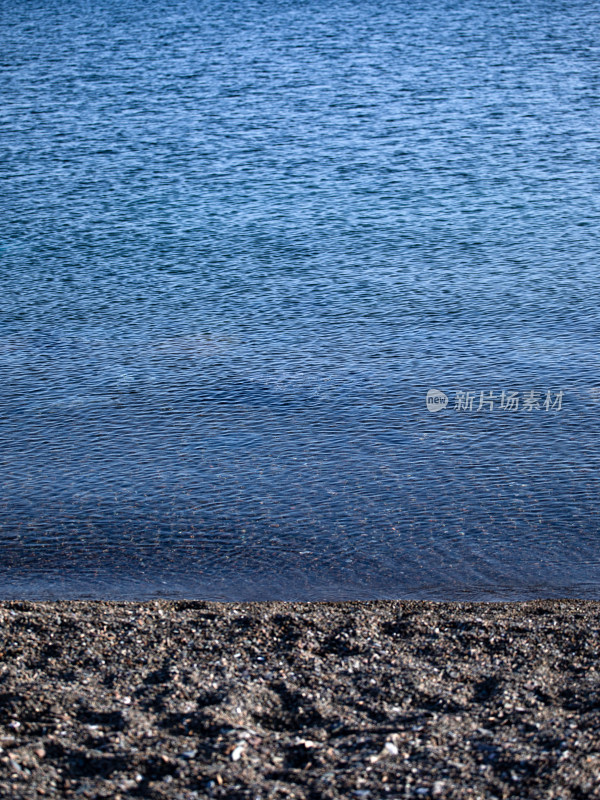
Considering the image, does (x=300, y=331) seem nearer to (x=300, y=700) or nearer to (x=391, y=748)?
(x=300, y=700)

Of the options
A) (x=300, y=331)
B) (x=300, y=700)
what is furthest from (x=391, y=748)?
(x=300, y=331)

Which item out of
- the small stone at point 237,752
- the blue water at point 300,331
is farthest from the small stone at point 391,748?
the blue water at point 300,331

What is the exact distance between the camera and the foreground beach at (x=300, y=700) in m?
6.64

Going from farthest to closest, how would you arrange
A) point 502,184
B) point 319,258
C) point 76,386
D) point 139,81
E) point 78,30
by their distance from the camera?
point 78,30
point 139,81
point 502,184
point 319,258
point 76,386

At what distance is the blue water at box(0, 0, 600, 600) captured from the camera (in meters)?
11.3

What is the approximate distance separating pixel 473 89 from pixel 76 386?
2500 cm

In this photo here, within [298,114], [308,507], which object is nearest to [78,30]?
[298,114]

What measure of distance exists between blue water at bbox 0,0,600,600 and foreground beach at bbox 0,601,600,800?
1323 millimetres

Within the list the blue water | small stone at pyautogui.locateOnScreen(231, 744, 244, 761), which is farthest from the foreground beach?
the blue water

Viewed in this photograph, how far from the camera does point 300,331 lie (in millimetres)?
17766

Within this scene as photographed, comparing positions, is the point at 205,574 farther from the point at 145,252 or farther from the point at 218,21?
the point at 218,21

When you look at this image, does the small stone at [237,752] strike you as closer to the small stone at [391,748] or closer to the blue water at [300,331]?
the small stone at [391,748]

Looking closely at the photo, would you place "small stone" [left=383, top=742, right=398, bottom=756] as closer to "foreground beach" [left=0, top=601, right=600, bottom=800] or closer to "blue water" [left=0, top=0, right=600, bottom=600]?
"foreground beach" [left=0, top=601, right=600, bottom=800]

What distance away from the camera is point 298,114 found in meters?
32.8
